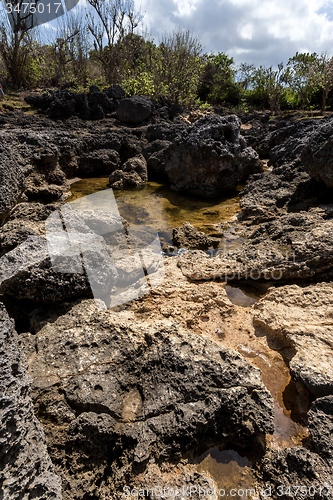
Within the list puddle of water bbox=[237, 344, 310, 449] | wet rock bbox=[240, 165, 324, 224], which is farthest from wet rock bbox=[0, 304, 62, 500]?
wet rock bbox=[240, 165, 324, 224]

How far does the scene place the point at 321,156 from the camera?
4082 millimetres

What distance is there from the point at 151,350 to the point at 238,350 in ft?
2.73

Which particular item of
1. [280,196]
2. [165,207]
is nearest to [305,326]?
[280,196]

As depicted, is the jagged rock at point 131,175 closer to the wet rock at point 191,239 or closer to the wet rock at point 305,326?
the wet rock at point 191,239

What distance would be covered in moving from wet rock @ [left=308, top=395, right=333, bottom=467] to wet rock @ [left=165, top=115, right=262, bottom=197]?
5081mm

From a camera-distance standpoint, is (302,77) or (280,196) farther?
(302,77)

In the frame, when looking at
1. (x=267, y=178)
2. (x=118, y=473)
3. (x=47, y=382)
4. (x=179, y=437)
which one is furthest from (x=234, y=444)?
(x=267, y=178)

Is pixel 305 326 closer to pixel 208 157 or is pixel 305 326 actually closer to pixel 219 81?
pixel 208 157

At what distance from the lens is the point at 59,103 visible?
9.85m

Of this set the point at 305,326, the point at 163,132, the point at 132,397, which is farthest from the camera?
the point at 163,132

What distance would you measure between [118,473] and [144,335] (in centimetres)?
84

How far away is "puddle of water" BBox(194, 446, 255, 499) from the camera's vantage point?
141cm

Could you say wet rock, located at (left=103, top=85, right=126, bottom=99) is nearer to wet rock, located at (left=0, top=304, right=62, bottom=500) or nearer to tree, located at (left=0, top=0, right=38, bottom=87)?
tree, located at (left=0, top=0, right=38, bottom=87)

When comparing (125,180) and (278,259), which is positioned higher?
(125,180)
